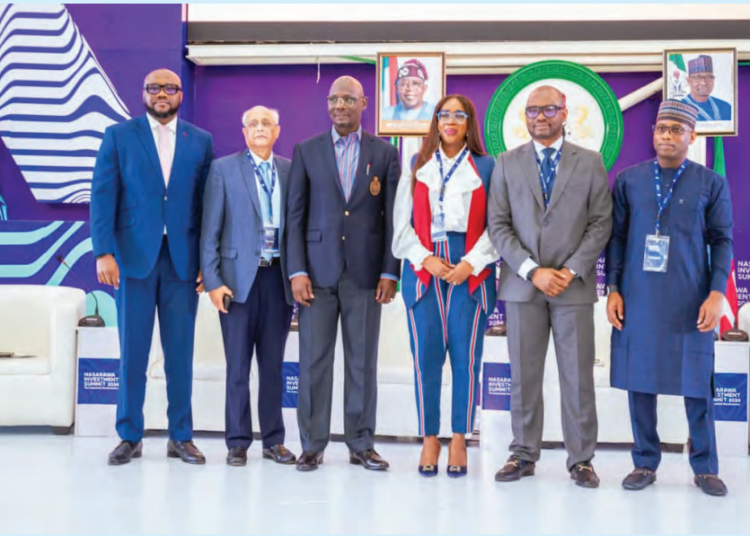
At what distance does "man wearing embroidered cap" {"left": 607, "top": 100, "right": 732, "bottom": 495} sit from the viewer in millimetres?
3652

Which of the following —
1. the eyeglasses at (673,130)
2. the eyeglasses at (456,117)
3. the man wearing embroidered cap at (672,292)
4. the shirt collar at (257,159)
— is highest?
the eyeglasses at (456,117)

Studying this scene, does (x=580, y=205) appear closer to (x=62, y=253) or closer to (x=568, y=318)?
(x=568, y=318)

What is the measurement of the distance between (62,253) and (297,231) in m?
3.73

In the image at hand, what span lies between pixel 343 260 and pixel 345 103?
731 mm

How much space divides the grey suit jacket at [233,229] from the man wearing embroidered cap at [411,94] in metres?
2.47

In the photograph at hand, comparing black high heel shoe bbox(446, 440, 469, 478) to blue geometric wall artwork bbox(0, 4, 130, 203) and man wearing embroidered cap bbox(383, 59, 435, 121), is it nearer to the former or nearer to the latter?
man wearing embroidered cap bbox(383, 59, 435, 121)

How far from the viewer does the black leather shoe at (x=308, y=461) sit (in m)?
3.95

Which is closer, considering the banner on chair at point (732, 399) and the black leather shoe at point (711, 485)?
the black leather shoe at point (711, 485)

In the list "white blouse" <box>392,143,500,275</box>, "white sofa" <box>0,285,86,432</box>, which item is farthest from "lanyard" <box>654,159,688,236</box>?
"white sofa" <box>0,285,86,432</box>

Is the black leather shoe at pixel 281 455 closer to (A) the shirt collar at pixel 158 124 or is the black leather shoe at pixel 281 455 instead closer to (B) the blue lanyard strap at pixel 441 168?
(B) the blue lanyard strap at pixel 441 168

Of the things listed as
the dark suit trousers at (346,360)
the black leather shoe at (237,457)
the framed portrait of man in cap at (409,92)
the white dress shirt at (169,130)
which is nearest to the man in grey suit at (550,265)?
the dark suit trousers at (346,360)

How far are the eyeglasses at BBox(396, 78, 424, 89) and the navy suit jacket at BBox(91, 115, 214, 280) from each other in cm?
268

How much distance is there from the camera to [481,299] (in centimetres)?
381

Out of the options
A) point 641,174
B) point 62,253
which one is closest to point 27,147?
point 62,253
